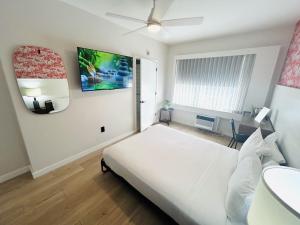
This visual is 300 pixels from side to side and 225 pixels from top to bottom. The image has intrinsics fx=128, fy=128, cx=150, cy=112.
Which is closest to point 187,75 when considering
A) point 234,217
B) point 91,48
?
point 91,48

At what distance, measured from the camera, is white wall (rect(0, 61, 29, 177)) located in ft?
5.68

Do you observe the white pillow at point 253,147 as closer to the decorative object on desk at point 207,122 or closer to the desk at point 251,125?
the desk at point 251,125

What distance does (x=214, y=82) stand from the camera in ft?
11.2

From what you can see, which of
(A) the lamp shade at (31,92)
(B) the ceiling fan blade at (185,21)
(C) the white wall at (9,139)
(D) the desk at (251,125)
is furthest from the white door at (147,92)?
(C) the white wall at (9,139)

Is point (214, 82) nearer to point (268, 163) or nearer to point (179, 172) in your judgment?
point (268, 163)

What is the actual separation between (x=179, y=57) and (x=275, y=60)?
214 cm

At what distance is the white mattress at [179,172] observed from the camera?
1.09 meters

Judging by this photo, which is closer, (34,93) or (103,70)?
(34,93)

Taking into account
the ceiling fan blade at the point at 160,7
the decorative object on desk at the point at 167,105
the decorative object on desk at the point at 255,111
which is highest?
the ceiling fan blade at the point at 160,7

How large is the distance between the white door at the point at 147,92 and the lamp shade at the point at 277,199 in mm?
2958

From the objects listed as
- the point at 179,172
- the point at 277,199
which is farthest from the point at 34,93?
the point at 277,199

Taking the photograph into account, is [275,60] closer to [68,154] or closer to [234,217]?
[234,217]

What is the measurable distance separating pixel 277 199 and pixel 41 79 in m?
2.47

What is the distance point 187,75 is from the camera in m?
3.87
